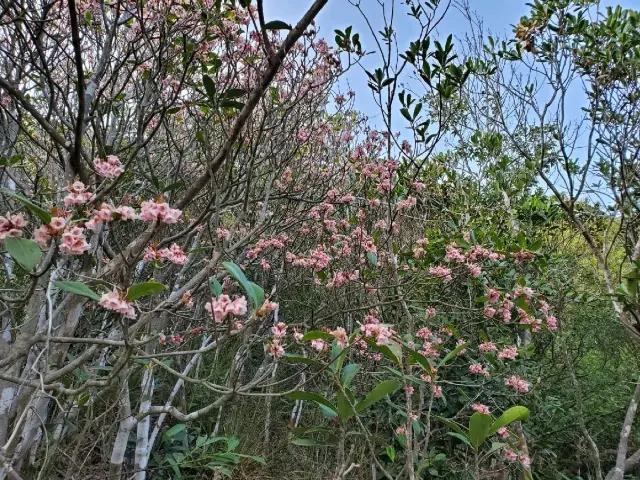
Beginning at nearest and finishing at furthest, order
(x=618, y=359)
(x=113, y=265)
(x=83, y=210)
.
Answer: (x=83, y=210) < (x=113, y=265) < (x=618, y=359)

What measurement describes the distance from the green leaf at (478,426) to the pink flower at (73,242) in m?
1.49

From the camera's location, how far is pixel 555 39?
3.28 metres

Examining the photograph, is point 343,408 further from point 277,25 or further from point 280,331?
point 277,25

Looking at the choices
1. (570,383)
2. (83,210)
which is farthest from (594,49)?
(83,210)

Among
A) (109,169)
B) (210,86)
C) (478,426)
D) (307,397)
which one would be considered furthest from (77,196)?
(478,426)

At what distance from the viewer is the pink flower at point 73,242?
3.43ft

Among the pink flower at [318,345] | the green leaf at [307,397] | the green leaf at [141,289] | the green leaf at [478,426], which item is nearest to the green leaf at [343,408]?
the green leaf at [307,397]

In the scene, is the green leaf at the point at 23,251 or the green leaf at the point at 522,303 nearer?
the green leaf at the point at 23,251

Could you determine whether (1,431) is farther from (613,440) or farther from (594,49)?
(613,440)

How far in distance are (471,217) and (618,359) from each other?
2274 millimetres

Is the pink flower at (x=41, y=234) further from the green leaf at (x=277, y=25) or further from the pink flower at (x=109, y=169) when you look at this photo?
the green leaf at (x=277, y=25)

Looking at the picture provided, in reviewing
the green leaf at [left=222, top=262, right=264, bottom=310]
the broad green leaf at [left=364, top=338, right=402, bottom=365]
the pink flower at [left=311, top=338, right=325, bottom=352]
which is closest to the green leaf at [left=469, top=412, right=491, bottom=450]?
the broad green leaf at [left=364, top=338, right=402, bottom=365]

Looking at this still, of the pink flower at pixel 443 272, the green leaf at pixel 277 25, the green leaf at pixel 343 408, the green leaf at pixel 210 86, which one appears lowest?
the green leaf at pixel 343 408

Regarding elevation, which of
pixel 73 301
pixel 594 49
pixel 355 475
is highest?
pixel 594 49
